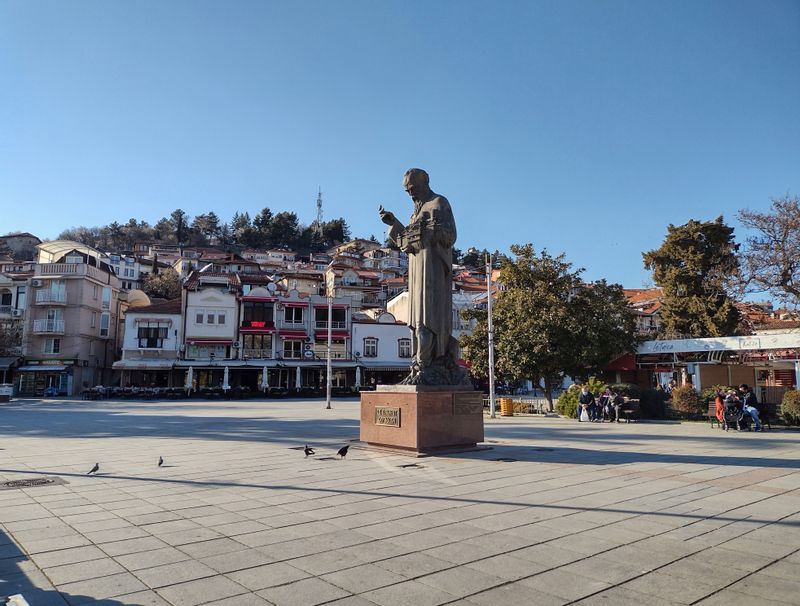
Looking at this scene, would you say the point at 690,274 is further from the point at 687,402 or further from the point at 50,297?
the point at 50,297

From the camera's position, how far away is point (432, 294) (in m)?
9.89

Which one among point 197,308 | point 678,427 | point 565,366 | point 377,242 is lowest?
point 678,427

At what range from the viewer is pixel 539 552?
14.1ft

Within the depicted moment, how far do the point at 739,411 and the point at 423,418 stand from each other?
38.3ft

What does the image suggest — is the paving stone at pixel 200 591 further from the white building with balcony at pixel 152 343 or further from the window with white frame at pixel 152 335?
the window with white frame at pixel 152 335

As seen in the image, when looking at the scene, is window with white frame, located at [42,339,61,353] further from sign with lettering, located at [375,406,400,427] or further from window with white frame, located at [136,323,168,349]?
sign with lettering, located at [375,406,400,427]

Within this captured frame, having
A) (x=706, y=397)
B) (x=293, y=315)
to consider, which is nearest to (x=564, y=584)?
(x=706, y=397)

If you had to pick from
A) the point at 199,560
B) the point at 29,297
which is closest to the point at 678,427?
the point at 199,560

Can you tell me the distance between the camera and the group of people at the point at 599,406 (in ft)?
64.5

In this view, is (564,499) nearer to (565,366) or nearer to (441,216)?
(441,216)

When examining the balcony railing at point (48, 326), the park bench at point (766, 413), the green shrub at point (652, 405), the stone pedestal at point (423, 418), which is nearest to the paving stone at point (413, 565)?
the stone pedestal at point (423, 418)

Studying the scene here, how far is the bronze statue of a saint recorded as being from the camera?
9766mm

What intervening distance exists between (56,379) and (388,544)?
169 feet

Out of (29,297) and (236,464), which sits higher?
(29,297)
